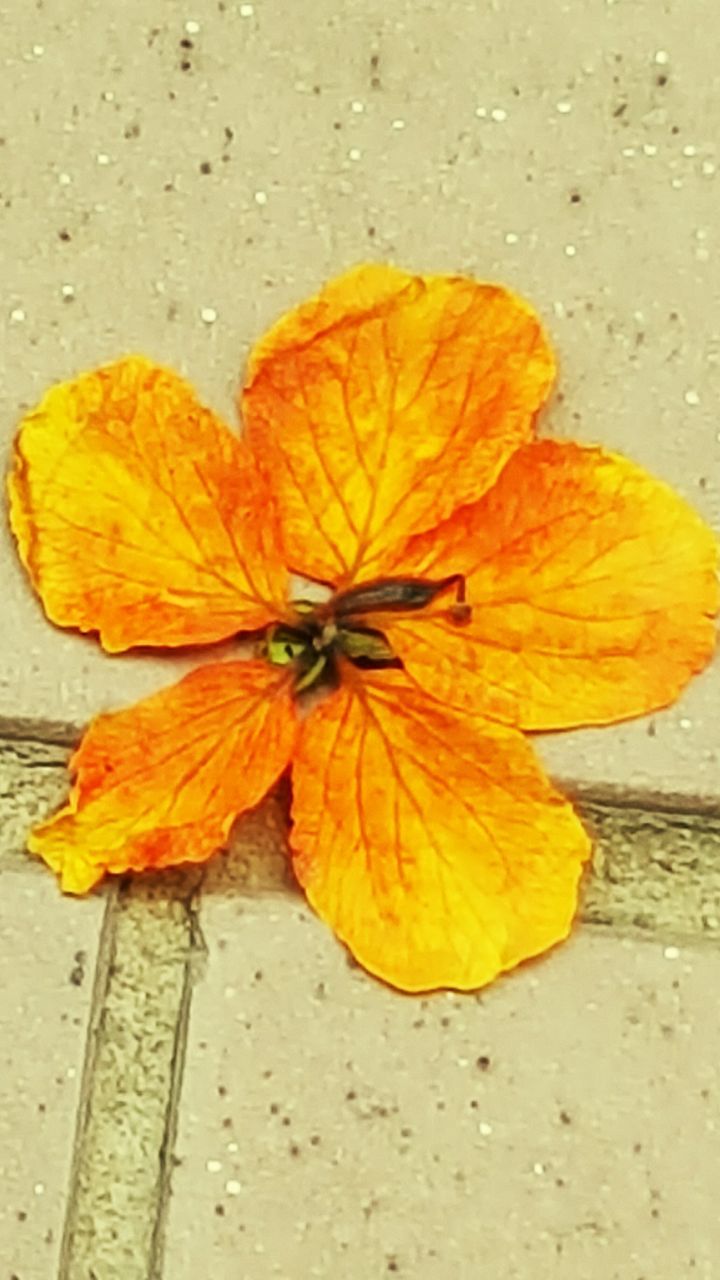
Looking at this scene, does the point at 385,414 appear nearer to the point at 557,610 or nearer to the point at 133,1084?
the point at 557,610

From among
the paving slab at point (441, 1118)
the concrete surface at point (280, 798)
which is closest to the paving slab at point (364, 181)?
the concrete surface at point (280, 798)

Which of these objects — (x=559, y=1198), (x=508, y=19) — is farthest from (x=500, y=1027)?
(x=508, y=19)

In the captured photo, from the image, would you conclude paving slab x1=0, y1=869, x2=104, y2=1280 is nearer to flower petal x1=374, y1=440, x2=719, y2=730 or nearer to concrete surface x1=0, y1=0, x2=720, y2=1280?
concrete surface x1=0, y1=0, x2=720, y2=1280

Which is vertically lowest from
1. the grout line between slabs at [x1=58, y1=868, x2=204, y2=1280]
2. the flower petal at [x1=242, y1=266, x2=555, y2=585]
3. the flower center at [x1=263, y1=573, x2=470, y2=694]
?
the grout line between slabs at [x1=58, y1=868, x2=204, y2=1280]

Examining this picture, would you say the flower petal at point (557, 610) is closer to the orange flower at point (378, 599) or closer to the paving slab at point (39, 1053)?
the orange flower at point (378, 599)

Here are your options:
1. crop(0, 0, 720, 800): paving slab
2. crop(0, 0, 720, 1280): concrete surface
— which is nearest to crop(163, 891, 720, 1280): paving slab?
crop(0, 0, 720, 1280): concrete surface

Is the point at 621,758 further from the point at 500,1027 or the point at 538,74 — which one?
the point at 538,74
